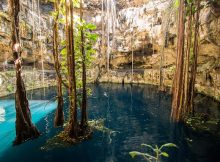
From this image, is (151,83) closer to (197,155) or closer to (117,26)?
(117,26)

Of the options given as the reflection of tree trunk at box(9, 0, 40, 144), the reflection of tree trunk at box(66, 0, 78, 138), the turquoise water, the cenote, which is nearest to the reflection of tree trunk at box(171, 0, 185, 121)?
the cenote

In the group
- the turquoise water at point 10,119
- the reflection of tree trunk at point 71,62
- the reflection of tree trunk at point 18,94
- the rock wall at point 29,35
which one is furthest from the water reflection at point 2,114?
the rock wall at point 29,35

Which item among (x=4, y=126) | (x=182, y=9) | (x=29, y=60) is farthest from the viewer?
(x=29, y=60)

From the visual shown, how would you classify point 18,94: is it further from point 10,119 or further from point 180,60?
point 180,60

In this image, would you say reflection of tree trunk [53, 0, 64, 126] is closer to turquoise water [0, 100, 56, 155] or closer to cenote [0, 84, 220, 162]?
cenote [0, 84, 220, 162]

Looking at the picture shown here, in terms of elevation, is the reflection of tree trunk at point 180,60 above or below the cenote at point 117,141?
above

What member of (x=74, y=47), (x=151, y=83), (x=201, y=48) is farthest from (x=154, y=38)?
(x=74, y=47)

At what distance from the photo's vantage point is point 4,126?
8125mm

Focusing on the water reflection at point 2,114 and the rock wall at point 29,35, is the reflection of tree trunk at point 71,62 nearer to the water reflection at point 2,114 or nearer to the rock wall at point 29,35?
the water reflection at point 2,114

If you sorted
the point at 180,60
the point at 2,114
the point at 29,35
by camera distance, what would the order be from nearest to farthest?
the point at 180,60 < the point at 2,114 < the point at 29,35

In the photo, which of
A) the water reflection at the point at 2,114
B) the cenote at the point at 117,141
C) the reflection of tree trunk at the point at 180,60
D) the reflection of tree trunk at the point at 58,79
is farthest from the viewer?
the water reflection at the point at 2,114

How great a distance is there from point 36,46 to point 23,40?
217cm

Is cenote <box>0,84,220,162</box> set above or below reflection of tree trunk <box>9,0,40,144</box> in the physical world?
below

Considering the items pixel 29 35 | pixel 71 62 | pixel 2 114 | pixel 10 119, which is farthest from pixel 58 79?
pixel 29 35
